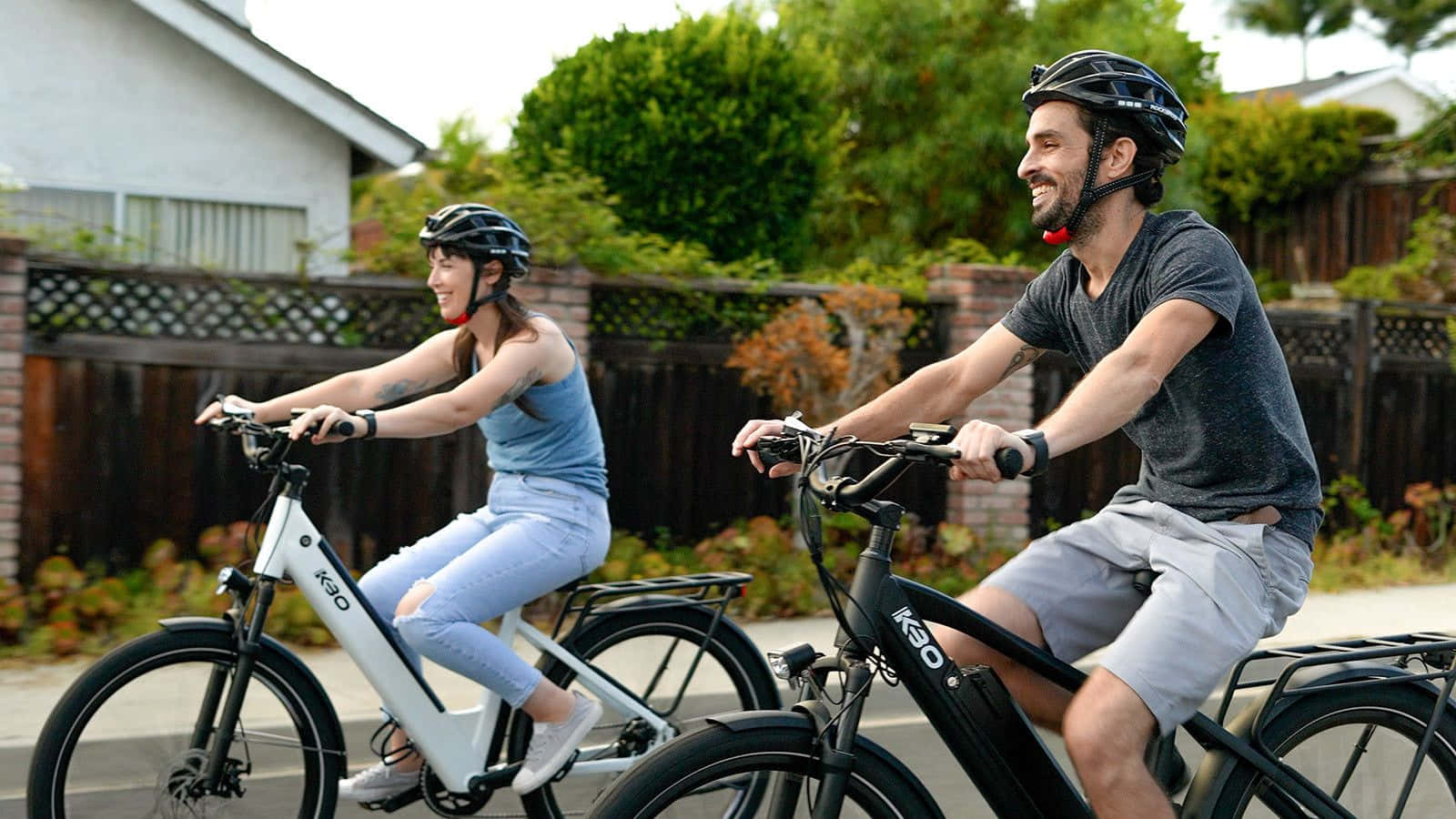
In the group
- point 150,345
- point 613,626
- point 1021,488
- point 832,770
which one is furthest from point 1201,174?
point 832,770

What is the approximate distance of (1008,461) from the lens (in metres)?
2.90

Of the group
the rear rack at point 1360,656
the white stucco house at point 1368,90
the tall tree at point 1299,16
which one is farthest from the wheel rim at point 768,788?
the tall tree at point 1299,16

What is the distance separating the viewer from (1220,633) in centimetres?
328

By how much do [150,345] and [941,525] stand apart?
15.0 ft

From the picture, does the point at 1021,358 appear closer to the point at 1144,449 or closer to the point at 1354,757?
the point at 1144,449

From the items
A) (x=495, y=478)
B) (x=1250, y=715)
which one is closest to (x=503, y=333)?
(x=495, y=478)

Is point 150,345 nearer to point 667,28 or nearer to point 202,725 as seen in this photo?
point 202,725

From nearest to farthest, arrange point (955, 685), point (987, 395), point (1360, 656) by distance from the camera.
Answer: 1. point (955, 685)
2. point (1360, 656)
3. point (987, 395)

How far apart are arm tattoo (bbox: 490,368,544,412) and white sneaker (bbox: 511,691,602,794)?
85 centimetres

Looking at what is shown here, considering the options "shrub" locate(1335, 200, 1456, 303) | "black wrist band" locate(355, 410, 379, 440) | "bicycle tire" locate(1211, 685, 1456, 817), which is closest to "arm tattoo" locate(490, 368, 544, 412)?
"black wrist band" locate(355, 410, 379, 440)

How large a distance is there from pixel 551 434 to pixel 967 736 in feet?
6.14

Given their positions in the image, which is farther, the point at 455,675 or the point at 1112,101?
the point at 455,675

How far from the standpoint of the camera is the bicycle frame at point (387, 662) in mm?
4234

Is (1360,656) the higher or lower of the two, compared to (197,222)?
lower
